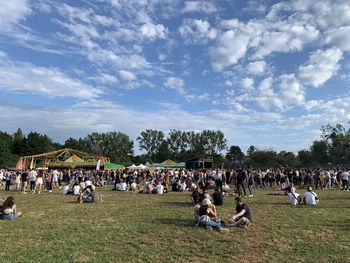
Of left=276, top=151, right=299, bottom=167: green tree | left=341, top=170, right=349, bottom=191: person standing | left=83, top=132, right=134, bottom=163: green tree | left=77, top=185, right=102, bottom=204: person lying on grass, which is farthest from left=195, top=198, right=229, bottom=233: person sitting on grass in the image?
left=83, top=132, right=134, bottom=163: green tree

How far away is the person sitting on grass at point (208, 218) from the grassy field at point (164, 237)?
10.7 inches

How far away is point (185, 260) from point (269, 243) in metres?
2.75

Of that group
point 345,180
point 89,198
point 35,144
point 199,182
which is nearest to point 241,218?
point 89,198

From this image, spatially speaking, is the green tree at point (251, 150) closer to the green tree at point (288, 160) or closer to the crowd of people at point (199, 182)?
the green tree at point (288, 160)

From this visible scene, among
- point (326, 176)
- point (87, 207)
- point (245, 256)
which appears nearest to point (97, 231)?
point (245, 256)

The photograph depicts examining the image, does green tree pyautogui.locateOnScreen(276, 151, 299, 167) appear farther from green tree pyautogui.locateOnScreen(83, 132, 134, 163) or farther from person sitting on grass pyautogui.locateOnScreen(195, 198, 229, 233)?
green tree pyautogui.locateOnScreen(83, 132, 134, 163)

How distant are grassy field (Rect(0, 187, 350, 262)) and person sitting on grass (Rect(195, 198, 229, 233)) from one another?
27 centimetres

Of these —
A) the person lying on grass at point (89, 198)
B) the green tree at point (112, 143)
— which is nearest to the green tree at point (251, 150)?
the green tree at point (112, 143)

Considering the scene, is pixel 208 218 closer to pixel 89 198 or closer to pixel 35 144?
pixel 89 198

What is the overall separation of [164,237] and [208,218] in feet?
6.65

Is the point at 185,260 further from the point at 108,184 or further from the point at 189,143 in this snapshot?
the point at 189,143

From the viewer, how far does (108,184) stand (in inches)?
1559

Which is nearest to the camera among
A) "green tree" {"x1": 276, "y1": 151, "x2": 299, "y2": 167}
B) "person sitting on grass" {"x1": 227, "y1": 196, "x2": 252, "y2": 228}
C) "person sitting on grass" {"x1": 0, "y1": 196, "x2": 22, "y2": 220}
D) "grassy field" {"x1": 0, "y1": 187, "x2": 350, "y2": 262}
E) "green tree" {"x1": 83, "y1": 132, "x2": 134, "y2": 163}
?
"grassy field" {"x1": 0, "y1": 187, "x2": 350, "y2": 262}

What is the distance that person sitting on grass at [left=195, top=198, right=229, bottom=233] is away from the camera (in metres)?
11.9
